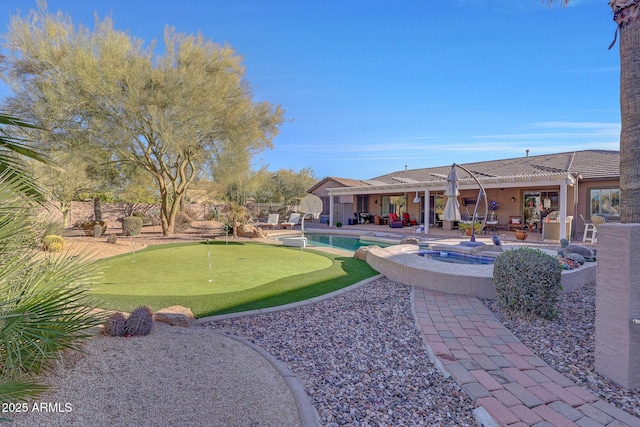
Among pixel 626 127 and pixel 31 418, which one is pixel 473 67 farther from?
pixel 31 418

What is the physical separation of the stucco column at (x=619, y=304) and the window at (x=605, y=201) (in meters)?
16.1

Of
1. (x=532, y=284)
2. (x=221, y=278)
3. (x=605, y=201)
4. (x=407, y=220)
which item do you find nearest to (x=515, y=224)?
(x=605, y=201)

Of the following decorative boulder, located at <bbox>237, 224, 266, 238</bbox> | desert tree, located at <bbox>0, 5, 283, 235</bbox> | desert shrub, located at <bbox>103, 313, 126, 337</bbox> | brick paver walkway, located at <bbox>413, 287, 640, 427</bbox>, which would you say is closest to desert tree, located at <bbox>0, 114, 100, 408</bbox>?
desert shrub, located at <bbox>103, 313, 126, 337</bbox>

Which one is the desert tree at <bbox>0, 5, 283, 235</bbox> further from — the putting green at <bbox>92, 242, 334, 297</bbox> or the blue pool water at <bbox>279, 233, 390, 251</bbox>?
the blue pool water at <bbox>279, 233, 390, 251</bbox>

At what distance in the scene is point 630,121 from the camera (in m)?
3.79

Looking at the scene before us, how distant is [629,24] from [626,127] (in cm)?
116

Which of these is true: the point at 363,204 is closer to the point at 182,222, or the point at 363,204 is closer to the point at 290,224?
the point at 290,224

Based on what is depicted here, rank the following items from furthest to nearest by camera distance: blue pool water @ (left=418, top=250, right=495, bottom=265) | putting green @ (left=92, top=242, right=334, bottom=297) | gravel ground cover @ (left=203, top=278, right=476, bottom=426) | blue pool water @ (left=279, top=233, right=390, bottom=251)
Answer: blue pool water @ (left=279, top=233, right=390, bottom=251)
blue pool water @ (left=418, top=250, right=495, bottom=265)
putting green @ (left=92, top=242, right=334, bottom=297)
gravel ground cover @ (left=203, top=278, right=476, bottom=426)

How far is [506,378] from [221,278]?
21.1 feet

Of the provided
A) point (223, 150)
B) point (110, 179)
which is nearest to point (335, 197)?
point (223, 150)

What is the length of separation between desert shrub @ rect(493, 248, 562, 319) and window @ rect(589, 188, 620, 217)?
14682 millimetres

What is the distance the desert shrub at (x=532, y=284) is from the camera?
16.4 feet

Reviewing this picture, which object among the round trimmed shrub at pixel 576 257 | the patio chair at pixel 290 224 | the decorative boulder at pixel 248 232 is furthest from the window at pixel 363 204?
the round trimmed shrub at pixel 576 257

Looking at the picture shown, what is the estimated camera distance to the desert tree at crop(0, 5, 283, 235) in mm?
13539
